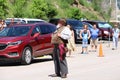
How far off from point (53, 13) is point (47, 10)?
2.04 m

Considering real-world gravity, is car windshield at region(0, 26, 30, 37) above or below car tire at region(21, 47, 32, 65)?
above

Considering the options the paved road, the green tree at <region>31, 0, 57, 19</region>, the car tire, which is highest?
the green tree at <region>31, 0, 57, 19</region>

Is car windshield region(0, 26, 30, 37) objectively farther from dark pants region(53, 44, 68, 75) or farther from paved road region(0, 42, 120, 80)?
dark pants region(53, 44, 68, 75)

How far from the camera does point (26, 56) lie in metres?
19.3

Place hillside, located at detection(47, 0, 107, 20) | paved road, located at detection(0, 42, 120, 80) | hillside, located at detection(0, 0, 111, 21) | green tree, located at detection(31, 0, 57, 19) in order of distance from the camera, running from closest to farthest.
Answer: paved road, located at detection(0, 42, 120, 80) < hillside, located at detection(0, 0, 111, 21) < green tree, located at detection(31, 0, 57, 19) < hillside, located at detection(47, 0, 107, 20)

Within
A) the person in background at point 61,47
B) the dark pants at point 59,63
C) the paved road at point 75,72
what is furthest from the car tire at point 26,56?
the person in background at point 61,47

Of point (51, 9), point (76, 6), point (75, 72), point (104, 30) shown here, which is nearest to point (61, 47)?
point (75, 72)

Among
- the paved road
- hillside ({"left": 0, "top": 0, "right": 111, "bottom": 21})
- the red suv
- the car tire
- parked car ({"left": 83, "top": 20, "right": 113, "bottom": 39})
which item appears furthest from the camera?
hillside ({"left": 0, "top": 0, "right": 111, "bottom": 21})

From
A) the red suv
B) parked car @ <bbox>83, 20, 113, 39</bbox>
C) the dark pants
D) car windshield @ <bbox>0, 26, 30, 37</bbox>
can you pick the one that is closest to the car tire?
the red suv

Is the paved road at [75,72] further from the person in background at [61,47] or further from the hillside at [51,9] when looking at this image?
the hillside at [51,9]

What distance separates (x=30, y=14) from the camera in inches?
1937

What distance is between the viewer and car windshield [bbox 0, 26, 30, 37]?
20.0m

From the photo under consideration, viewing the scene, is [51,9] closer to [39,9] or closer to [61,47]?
[39,9]

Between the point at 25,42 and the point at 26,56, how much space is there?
59cm
